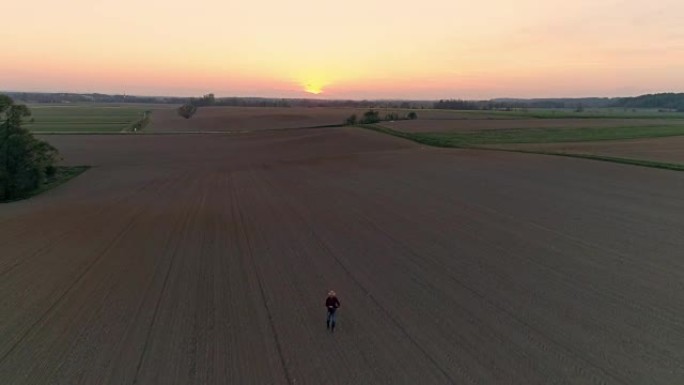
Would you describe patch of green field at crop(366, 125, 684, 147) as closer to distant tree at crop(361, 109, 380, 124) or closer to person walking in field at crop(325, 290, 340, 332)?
distant tree at crop(361, 109, 380, 124)

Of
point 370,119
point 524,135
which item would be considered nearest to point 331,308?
point 524,135

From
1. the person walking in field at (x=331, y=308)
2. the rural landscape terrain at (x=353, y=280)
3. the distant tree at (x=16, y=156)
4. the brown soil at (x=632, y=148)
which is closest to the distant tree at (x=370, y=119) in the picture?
Answer: the brown soil at (x=632, y=148)

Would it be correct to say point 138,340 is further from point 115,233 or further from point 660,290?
point 660,290

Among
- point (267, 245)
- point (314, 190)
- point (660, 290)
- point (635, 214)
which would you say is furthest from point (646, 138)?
point (267, 245)

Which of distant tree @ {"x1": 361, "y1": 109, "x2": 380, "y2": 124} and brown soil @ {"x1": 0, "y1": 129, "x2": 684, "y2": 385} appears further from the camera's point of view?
distant tree @ {"x1": 361, "y1": 109, "x2": 380, "y2": 124}

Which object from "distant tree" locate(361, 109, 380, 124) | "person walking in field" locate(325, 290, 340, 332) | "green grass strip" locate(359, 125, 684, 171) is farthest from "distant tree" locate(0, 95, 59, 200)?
"distant tree" locate(361, 109, 380, 124)

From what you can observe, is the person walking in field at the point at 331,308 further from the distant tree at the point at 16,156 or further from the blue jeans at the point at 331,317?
the distant tree at the point at 16,156

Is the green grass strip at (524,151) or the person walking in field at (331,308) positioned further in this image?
the green grass strip at (524,151)
